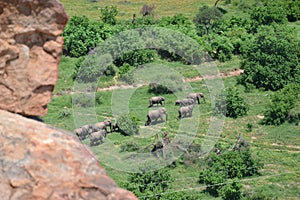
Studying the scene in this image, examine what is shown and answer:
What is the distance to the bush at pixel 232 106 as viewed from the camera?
86.1 feet

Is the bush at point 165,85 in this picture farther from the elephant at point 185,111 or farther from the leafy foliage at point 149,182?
the leafy foliage at point 149,182

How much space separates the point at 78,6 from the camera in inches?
1698

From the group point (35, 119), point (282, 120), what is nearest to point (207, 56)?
point (282, 120)

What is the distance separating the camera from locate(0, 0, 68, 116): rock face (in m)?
6.32

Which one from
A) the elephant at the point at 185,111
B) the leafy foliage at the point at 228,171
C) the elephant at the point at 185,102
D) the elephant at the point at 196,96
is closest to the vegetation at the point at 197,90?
the leafy foliage at the point at 228,171

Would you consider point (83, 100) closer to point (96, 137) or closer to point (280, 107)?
point (96, 137)

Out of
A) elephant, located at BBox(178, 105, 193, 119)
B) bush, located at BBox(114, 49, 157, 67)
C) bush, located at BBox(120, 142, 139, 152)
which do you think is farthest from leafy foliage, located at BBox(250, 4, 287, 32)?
bush, located at BBox(120, 142, 139, 152)

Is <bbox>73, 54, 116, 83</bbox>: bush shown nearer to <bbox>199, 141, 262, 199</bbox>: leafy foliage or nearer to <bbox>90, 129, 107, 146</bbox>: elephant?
<bbox>90, 129, 107, 146</bbox>: elephant

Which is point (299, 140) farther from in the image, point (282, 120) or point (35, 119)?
point (35, 119)

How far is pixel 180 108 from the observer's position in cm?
2638

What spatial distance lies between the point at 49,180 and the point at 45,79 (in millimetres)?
1086

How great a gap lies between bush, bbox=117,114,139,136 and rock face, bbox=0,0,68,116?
1807 centimetres

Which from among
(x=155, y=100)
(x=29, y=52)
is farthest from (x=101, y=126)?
(x=29, y=52)

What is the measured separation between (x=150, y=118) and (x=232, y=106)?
294 cm
